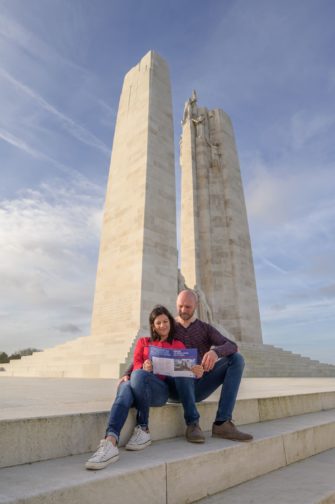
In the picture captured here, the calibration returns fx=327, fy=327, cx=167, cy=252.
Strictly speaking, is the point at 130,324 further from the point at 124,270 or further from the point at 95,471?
the point at 95,471

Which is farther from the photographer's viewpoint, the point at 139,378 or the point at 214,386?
the point at 214,386

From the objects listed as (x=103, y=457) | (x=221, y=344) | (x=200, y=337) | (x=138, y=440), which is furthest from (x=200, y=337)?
(x=103, y=457)

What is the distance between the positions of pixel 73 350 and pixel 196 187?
14604mm

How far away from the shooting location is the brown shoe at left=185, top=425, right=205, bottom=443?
2.41 m

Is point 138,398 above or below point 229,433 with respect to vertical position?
above

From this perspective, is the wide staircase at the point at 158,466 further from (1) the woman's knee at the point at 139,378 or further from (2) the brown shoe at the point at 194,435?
(1) the woman's knee at the point at 139,378

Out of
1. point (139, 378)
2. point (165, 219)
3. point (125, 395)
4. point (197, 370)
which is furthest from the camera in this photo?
point (165, 219)

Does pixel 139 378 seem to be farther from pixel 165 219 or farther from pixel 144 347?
pixel 165 219

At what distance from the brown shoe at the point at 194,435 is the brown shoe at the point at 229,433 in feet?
0.75

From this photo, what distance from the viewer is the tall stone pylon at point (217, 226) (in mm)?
18906

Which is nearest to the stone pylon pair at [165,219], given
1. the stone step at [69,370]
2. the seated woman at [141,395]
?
the stone step at [69,370]

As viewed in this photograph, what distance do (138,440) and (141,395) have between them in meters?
0.29

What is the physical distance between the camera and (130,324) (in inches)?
430

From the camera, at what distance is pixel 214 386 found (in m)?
2.88
